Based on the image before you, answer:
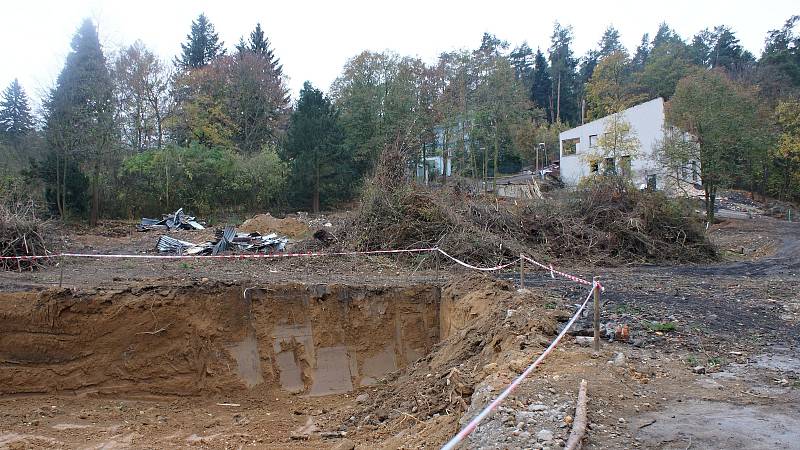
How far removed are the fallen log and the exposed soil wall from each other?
709cm

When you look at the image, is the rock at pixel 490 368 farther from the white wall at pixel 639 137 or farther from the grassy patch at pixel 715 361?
the white wall at pixel 639 137

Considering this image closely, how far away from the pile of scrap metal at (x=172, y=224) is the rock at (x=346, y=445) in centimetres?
1942

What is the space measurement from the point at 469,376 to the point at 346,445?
1708 mm

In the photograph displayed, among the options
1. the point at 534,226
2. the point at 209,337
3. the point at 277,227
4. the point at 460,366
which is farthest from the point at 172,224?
the point at 460,366

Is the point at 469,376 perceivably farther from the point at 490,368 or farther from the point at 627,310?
the point at 627,310

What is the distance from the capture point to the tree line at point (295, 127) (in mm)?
27172

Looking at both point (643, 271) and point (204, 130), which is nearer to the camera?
point (643, 271)

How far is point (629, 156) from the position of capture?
29172mm

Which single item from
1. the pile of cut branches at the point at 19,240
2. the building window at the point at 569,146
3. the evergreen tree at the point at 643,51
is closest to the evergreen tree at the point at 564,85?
the evergreen tree at the point at 643,51

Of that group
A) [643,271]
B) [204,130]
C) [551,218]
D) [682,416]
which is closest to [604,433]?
[682,416]

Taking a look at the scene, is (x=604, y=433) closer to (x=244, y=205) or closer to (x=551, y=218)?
(x=551, y=218)

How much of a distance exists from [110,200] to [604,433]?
28.9 m

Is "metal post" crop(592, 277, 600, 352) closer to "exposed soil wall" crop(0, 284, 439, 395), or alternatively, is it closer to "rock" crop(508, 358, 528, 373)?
"rock" crop(508, 358, 528, 373)

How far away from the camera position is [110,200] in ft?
93.2
